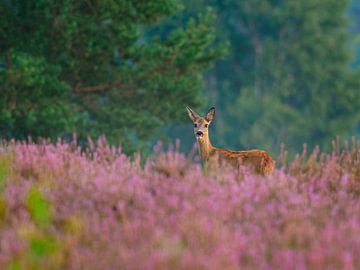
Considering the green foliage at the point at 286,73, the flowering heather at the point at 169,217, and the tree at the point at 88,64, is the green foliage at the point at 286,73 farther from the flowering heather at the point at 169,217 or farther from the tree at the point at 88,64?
the flowering heather at the point at 169,217

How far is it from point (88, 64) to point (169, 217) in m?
18.0

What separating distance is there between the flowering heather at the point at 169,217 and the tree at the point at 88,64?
44.1ft

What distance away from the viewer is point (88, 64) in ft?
79.0

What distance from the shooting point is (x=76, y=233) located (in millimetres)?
6094

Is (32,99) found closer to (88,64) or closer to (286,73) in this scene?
(88,64)

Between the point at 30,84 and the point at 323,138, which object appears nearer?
the point at 30,84

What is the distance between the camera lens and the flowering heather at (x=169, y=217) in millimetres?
5645

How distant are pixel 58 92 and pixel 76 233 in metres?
16.7


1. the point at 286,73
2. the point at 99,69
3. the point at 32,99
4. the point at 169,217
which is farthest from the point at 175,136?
the point at 169,217

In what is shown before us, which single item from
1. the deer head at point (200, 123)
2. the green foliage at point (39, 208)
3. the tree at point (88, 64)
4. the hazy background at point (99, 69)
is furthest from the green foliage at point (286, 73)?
the green foliage at point (39, 208)

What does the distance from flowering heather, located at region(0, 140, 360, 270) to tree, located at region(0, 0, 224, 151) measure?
1343 centimetres

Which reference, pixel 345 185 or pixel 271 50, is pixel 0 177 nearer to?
pixel 345 185

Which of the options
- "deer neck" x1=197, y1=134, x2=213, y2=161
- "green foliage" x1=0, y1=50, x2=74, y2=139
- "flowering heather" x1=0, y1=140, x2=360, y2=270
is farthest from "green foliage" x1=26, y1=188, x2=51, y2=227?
"green foliage" x1=0, y1=50, x2=74, y2=139

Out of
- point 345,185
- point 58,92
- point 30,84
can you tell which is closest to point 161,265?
point 345,185
